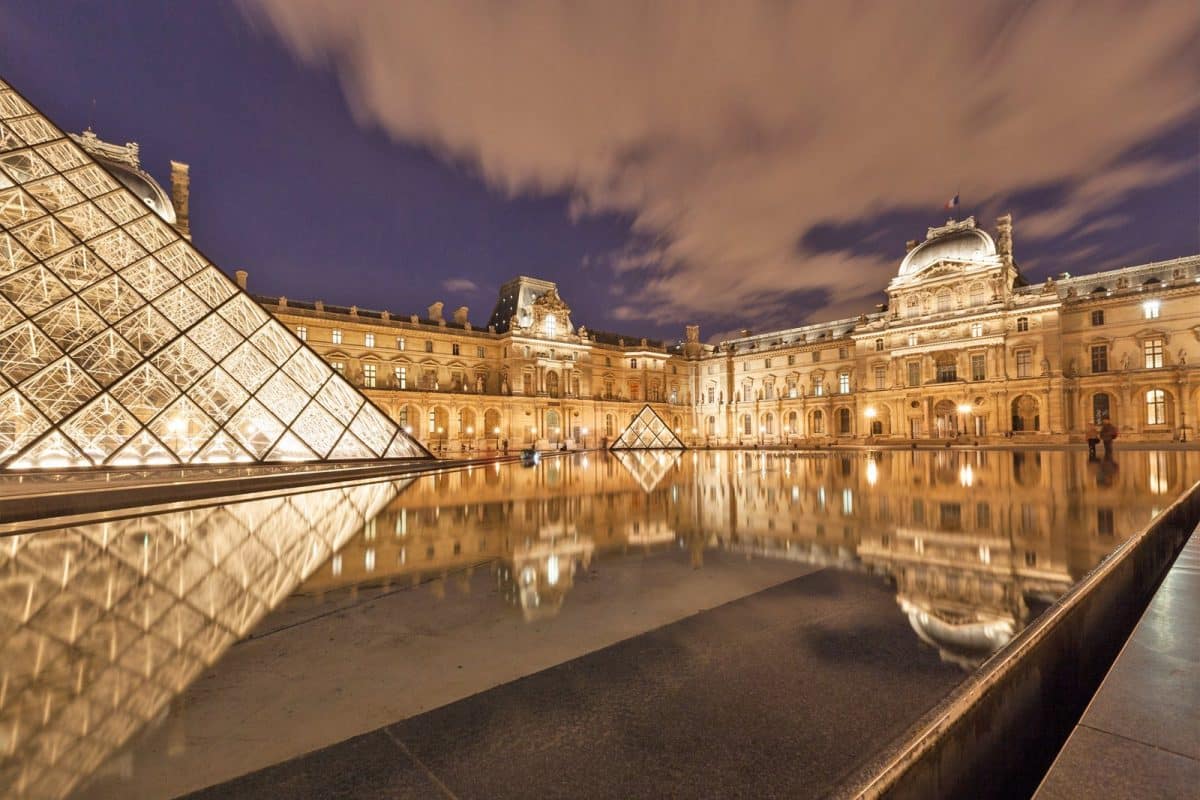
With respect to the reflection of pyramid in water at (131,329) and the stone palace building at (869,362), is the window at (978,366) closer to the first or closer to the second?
the stone palace building at (869,362)

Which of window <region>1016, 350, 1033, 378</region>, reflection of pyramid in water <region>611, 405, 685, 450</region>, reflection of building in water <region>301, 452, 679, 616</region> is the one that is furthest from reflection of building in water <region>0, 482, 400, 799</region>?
window <region>1016, 350, 1033, 378</region>

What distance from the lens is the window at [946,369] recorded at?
39.8m

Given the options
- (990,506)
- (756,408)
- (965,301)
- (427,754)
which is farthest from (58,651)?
(756,408)

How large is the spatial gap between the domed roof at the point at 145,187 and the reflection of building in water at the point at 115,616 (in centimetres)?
3354

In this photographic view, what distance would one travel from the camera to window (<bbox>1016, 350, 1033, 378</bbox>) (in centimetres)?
3653

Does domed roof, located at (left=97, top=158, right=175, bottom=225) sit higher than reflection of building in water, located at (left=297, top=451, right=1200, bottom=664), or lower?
higher

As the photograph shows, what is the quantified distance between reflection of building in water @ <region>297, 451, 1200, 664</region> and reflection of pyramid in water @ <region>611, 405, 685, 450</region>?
26882 millimetres

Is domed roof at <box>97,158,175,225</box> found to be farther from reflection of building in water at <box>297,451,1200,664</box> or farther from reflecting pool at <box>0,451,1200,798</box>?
reflecting pool at <box>0,451,1200,798</box>

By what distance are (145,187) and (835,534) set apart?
4217 centimetres

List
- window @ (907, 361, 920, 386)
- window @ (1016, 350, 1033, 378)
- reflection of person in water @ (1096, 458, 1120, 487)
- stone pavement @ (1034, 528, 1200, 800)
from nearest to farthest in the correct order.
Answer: stone pavement @ (1034, 528, 1200, 800), reflection of person in water @ (1096, 458, 1120, 487), window @ (1016, 350, 1033, 378), window @ (907, 361, 920, 386)

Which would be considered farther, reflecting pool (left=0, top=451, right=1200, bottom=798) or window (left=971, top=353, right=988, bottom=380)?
window (left=971, top=353, right=988, bottom=380)

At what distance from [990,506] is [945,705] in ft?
27.7

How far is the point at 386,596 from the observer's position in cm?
436

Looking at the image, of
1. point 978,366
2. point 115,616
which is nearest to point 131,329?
point 115,616
